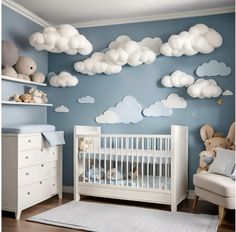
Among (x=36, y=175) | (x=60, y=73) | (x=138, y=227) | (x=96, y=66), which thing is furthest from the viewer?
(x=60, y=73)

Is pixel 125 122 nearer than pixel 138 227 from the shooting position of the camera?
No

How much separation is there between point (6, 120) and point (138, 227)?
1800mm

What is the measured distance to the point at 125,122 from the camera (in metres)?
3.65

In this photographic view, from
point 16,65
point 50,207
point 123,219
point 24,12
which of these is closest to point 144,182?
point 123,219

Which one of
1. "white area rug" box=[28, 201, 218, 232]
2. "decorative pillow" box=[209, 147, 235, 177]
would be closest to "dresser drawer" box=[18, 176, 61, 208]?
"white area rug" box=[28, 201, 218, 232]

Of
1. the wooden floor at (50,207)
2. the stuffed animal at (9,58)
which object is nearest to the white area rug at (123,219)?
the wooden floor at (50,207)

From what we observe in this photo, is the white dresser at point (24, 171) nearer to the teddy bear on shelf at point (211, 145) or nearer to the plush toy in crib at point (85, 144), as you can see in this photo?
the plush toy in crib at point (85, 144)

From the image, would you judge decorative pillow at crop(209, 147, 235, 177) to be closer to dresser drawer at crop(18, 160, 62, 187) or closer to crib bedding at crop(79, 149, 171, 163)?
crib bedding at crop(79, 149, 171, 163)

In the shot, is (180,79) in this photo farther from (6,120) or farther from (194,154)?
(6,120)

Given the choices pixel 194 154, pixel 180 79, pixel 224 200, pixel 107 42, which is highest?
pixel 107 42

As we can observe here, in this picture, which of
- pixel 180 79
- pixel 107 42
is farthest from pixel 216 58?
pixel 107 42

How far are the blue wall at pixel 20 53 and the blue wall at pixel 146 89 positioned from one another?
11.6 inches

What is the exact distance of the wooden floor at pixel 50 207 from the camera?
2.43 m

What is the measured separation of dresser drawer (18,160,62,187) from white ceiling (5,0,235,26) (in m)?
1.76
